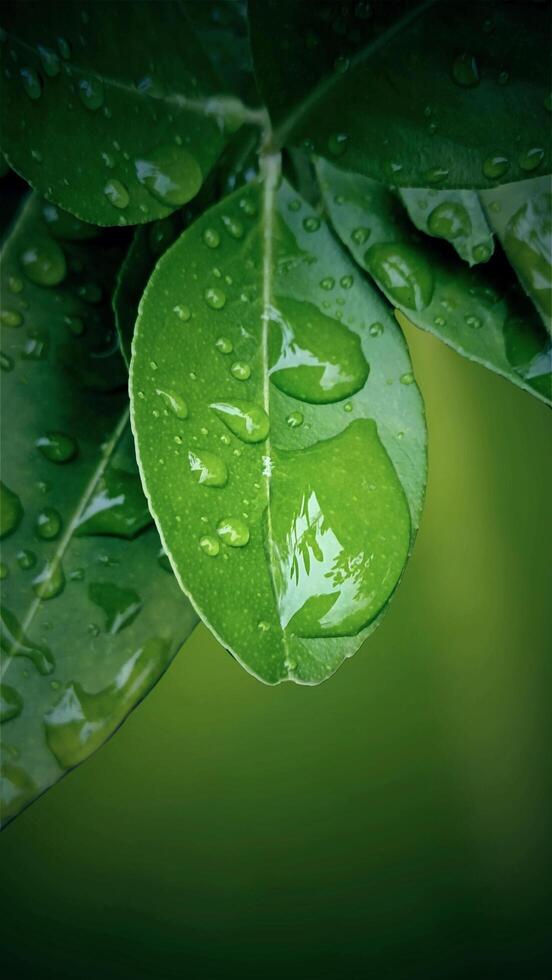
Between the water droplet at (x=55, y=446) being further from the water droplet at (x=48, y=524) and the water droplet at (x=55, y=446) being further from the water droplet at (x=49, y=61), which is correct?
the water droplet at (x=49, y=61)

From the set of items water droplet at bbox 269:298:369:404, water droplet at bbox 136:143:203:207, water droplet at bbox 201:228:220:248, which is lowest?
water droplet at bbox 269:298:369:404

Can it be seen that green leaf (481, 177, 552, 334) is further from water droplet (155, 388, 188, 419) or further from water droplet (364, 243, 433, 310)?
water droplet (155, 388, 188, 419)

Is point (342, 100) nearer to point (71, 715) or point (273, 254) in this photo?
point (273, 254)

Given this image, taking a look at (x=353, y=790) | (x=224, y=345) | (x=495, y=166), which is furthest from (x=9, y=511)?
(x=353, y=790)

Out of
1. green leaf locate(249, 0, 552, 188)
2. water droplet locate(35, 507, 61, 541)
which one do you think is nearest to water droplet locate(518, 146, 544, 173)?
green leaf locate(249, 0, 552, 188)

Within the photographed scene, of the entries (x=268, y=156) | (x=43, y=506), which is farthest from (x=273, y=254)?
(x=43, y=506)

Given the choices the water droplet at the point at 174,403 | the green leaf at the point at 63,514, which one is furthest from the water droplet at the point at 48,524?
the water droplet at the point at 174,403

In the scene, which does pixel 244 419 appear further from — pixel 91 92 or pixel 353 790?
pixel 353 790
